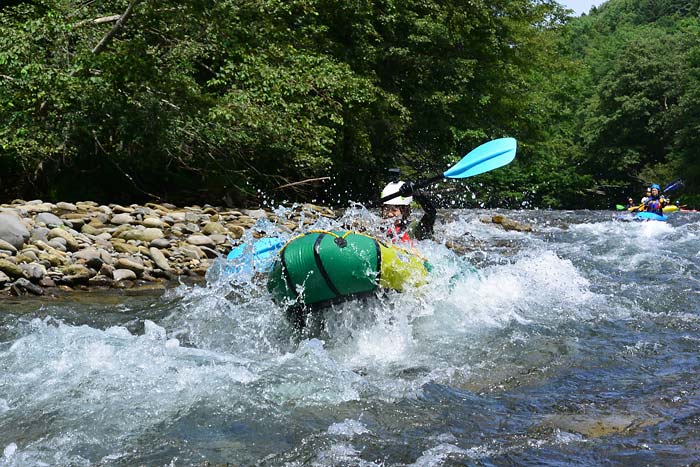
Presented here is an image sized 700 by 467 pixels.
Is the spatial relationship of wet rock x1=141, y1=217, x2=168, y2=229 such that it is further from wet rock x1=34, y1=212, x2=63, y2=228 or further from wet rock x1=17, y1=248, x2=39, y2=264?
wet rock x1=17, y1=248, x2=39, y2=264

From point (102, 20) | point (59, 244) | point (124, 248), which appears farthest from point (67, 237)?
point (102, 20)

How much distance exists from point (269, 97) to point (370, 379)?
918 cm

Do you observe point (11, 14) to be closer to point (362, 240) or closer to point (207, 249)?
point (207, 249)

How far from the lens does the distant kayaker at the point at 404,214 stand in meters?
6.14

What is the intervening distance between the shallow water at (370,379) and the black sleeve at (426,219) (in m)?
0.18

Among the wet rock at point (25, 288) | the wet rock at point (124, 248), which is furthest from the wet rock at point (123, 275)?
the wet rock at point (25, 288)

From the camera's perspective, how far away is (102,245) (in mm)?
9102

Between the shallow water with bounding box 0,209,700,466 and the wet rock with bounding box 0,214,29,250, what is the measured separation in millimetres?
1476

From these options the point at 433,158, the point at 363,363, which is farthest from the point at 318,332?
the point at 433,158

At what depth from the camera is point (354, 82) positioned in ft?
51.3

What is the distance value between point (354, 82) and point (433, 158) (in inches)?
284

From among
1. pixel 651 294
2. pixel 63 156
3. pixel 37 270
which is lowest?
pixel 651 294

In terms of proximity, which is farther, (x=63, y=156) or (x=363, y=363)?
(x=63, y=156)

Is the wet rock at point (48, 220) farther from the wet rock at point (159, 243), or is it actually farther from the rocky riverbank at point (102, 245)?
the wet rock at point (159, 243)
